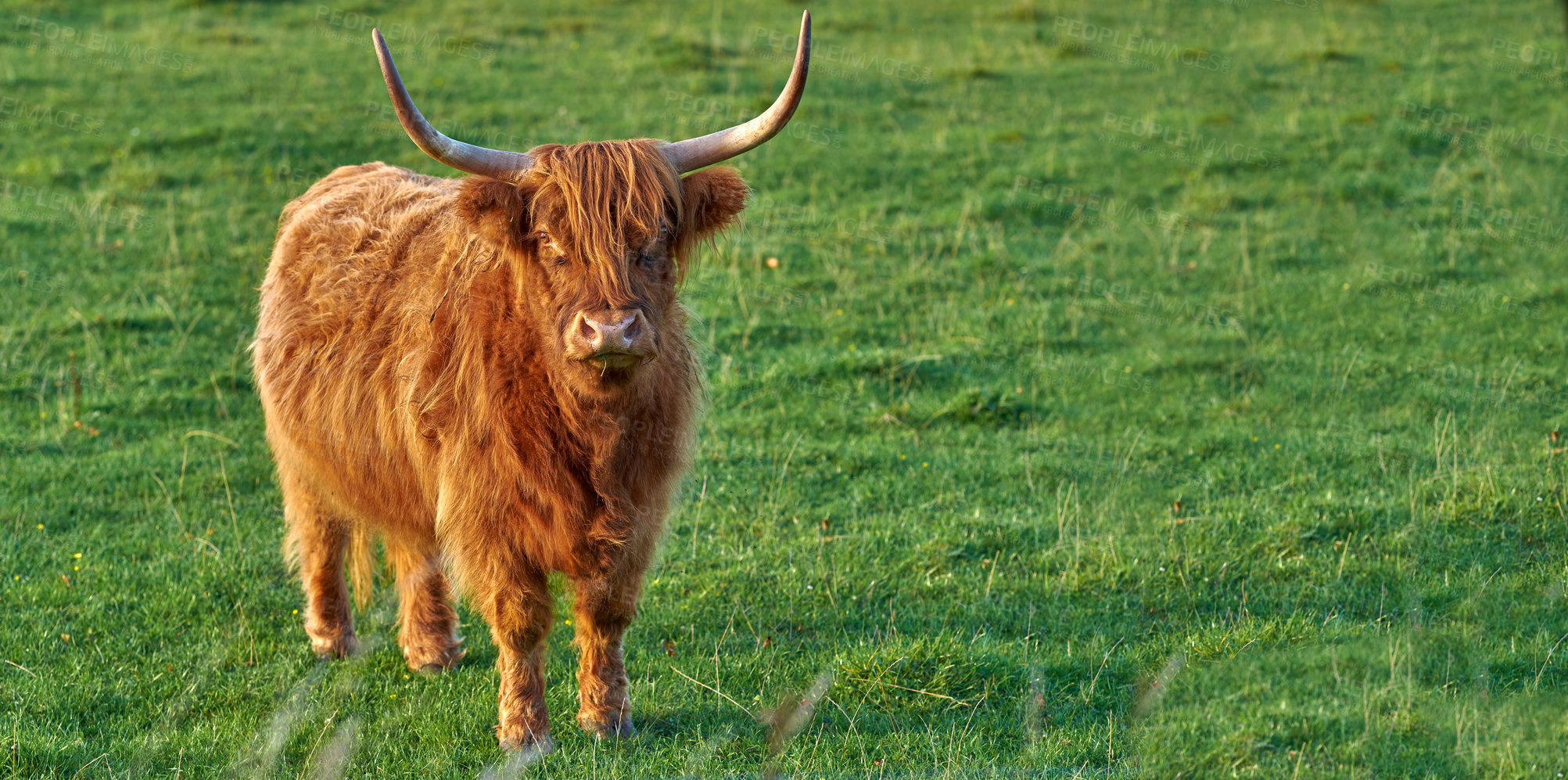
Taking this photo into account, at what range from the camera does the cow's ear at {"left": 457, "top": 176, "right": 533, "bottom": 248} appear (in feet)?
14.5

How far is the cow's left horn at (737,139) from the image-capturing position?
4402 mm

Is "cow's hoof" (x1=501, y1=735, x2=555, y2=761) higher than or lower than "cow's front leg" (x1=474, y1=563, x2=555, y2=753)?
lower

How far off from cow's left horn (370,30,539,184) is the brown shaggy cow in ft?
0.03

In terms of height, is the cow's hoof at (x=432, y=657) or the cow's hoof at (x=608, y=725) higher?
the cow's hoof at (x=608, y=725)

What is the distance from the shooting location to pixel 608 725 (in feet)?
16.1

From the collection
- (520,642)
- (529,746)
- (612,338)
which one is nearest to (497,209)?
(612,338)

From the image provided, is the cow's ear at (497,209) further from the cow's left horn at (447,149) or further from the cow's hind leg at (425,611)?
the cow's hind leg at (425,611)

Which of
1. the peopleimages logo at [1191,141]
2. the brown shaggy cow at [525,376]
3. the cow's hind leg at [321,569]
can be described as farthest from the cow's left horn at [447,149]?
the peopleimages logo at [1191,141]

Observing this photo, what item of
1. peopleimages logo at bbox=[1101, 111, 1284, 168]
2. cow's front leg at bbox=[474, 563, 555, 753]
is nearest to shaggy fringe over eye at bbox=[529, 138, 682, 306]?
cow's front leg at bbox=[474, 563, 555, 753]

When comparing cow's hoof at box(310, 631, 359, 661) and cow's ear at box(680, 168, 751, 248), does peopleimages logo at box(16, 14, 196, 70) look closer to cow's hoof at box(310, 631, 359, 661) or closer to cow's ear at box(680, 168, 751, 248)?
cow's hoof at box(310, 631, 359, 661)

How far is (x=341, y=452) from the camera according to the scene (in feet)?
17.3

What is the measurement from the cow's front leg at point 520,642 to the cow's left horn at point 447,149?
55.6 inches

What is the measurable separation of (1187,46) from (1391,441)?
967 cm

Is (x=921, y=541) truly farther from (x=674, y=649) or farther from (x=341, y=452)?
(x=341, y=452)
